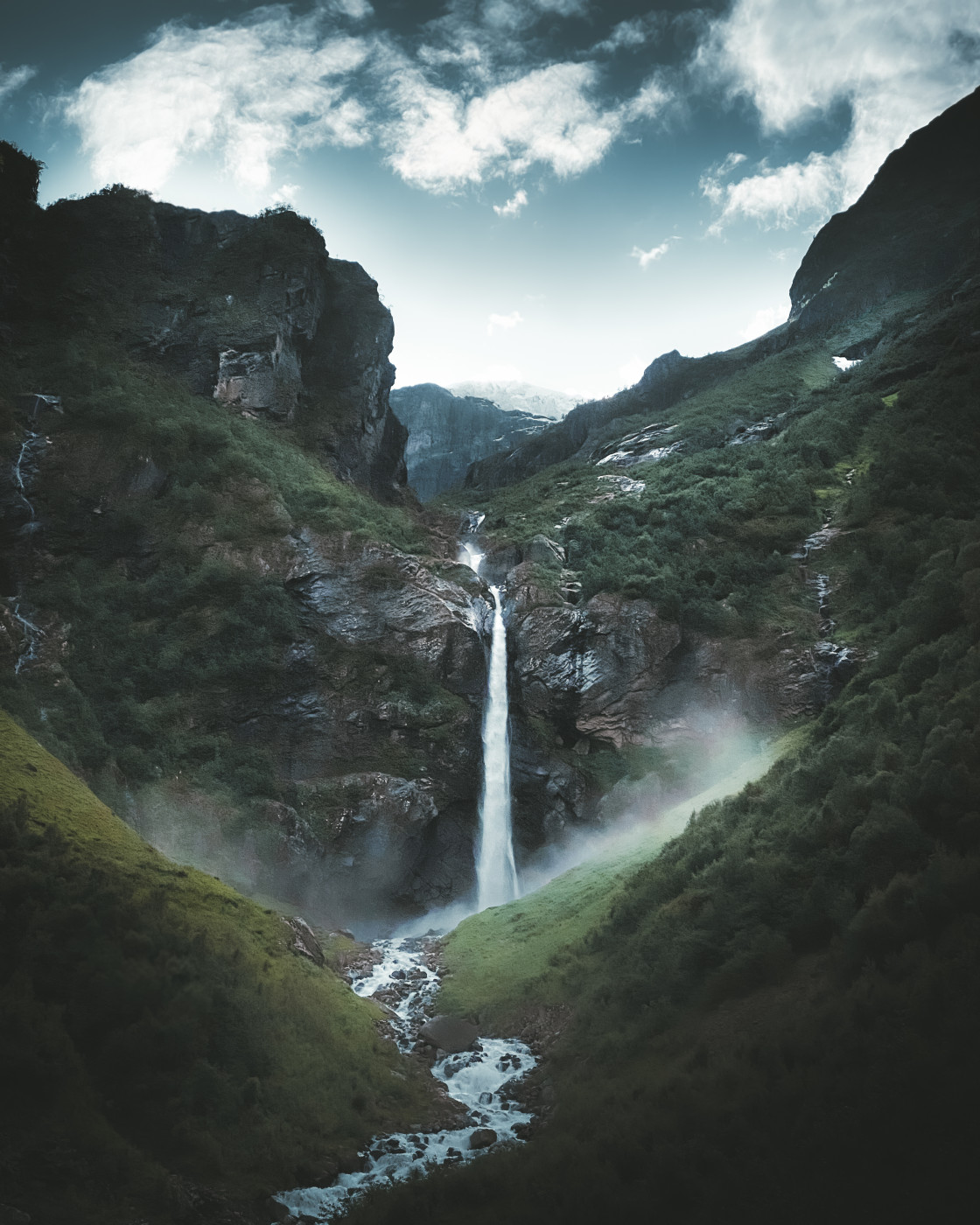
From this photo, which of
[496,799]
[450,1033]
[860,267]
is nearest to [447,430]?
[860,267]

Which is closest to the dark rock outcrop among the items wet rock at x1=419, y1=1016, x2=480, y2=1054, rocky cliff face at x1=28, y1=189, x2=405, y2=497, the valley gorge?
the valley gorge

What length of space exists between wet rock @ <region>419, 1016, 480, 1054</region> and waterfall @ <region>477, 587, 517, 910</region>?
14.5m

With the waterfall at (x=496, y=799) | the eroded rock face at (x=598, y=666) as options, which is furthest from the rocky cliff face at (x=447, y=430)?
the waterfall at (x=496, y=799)

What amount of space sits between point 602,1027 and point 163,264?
2609 inches

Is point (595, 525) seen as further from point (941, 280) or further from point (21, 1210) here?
point (941, 280)

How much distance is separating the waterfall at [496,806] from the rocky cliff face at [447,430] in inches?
3834

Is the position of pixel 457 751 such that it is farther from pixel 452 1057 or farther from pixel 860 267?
pixel 860 267

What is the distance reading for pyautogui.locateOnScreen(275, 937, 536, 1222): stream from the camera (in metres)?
11.7

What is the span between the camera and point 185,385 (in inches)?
2079

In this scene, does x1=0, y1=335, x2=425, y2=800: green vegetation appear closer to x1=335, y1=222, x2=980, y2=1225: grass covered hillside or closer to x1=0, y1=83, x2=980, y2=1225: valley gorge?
x1=0, y1=83, x2=980, y2=1225: valley gorge

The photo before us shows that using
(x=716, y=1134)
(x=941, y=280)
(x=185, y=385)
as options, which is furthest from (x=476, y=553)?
(x=941, y=280)

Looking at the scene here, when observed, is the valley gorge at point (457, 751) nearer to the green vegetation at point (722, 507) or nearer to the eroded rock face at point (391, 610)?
the eroded rock face at point (391, 610)

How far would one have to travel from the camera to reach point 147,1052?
11195mm

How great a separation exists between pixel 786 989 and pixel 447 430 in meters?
145
